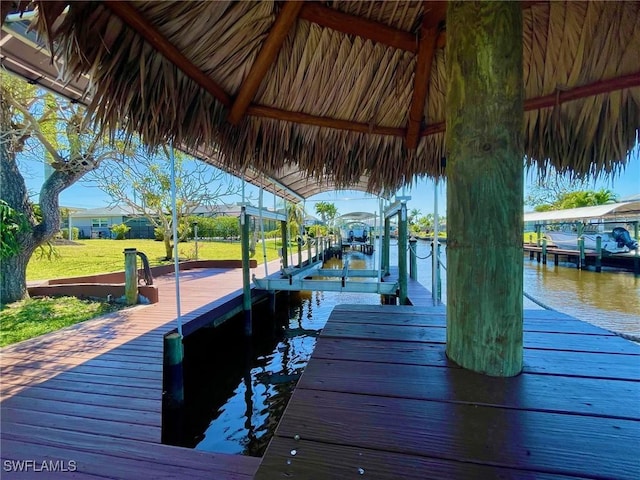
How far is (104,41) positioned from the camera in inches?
60.3

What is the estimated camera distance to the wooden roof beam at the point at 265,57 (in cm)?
183

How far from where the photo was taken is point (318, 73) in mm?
2414

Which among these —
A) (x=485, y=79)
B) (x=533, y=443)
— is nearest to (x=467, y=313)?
(x=533, y=443)

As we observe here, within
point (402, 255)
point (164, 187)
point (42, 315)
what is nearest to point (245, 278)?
point (402, 255)

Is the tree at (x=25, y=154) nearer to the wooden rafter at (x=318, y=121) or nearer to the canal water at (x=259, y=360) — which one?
the canal water at (x=259, y=360)

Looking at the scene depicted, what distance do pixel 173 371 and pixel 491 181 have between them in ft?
11.4

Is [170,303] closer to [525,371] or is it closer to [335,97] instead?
[335,97]

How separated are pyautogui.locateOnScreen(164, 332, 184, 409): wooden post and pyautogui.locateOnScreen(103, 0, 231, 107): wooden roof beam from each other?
2558 millimetres

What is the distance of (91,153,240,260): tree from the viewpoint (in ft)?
34.1

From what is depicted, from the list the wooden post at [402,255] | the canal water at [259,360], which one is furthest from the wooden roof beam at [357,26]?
the wooden post at [402,255]

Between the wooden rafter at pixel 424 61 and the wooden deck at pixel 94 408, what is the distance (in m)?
2.89

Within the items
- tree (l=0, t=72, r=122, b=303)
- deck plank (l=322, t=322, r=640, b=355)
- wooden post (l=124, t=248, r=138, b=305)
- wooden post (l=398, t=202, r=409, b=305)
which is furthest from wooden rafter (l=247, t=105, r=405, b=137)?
tree (l=0, t=72, r=122, b=303)

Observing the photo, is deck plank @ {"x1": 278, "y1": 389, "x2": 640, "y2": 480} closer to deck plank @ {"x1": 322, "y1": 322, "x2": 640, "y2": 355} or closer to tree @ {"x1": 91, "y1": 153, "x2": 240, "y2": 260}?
deck plank @ {"x1": 322, "y1": 322, "x2": 640, "y2": 355}

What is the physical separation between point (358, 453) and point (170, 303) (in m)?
5.31
